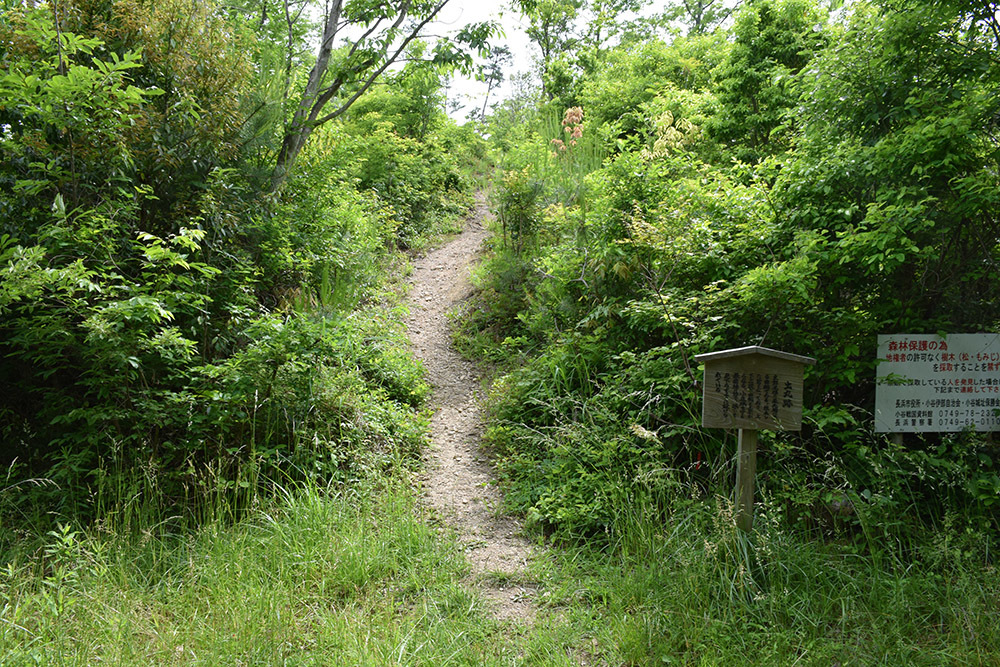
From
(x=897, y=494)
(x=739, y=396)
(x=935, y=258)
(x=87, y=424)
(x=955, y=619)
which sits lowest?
(x=955, y=619)

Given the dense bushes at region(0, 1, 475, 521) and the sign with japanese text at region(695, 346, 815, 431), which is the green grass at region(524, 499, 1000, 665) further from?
the dense bushes at region(0, 1, 475, 521)

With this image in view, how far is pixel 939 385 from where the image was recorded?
3.93 m

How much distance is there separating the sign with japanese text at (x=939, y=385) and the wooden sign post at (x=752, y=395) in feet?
2.77

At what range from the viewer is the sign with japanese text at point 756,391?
11.7ft

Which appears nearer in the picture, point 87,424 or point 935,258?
point 935,258

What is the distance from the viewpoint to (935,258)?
13.0 ft

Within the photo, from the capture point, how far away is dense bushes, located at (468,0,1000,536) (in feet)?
12.3

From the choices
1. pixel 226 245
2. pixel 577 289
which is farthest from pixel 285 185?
pixel 577 289

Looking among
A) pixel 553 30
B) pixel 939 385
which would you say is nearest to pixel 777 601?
pixel 939 385

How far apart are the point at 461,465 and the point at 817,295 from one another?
3.40 m

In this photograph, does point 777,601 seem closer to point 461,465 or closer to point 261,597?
point 261,597

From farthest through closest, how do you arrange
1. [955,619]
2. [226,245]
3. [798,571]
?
[226,245]
[798,571]
[955,619]

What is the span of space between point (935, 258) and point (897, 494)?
1615 mm

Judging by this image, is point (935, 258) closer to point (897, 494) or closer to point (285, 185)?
point (897, 494)
